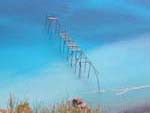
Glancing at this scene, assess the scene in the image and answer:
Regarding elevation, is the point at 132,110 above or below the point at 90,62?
below

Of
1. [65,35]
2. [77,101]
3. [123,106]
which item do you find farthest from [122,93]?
[77,101]

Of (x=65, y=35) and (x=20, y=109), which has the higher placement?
(x=65, y=35)

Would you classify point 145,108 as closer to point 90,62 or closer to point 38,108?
point 90,62

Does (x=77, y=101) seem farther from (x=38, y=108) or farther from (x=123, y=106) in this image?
(x=123, y=106)

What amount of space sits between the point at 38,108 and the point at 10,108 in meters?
0.53

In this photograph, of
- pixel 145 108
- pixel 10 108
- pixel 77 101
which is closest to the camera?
pixel 10 108

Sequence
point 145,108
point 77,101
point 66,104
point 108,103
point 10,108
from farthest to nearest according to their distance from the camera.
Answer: point 145,108, point 108,103, point 77,101, point 66,104, point 10,108

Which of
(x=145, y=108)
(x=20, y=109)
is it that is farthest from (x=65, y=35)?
(x=20, y=109)

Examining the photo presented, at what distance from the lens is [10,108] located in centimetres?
523

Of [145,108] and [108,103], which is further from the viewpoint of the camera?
[145,108]

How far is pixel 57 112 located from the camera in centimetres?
539

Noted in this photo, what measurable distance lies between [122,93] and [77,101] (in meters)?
2.20

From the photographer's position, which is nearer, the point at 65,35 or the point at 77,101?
the point at 77,101

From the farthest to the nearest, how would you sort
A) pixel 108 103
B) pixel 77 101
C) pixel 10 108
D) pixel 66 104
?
pixel 108 103, pixel 77 101, pixel 66 104, pixel 10 108
